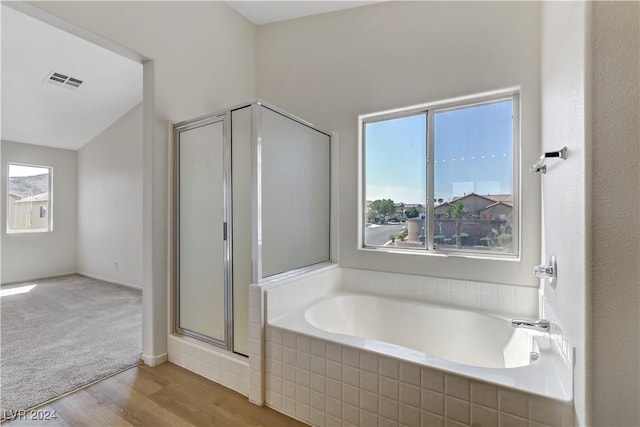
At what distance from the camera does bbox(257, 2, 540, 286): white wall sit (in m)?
2.04

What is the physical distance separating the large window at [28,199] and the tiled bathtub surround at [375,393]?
5663 mm

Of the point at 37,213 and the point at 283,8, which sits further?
the point at 37,213

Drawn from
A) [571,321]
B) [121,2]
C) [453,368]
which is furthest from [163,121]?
[571,321]

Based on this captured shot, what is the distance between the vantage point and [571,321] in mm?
1162

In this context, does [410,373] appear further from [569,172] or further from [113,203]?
[113,203]

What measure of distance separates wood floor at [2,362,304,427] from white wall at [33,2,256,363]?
0.34 metres

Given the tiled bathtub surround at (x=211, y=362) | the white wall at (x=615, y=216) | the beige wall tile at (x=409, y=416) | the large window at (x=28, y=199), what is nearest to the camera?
the white wall at (x=615, y=216)

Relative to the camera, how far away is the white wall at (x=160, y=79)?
208cm

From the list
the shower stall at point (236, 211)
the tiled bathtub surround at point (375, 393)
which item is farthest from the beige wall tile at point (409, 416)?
the shower stall at point (236, 211)

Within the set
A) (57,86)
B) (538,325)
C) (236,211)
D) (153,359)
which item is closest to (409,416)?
(538,325)

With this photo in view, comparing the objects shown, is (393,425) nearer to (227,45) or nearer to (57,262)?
(227,45)

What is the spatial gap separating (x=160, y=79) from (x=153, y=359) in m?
2.18

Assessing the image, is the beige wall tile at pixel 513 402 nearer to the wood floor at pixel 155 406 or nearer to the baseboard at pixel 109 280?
the wood floor at pixel 155 406

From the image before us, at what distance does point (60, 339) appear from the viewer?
2670 millimetres
